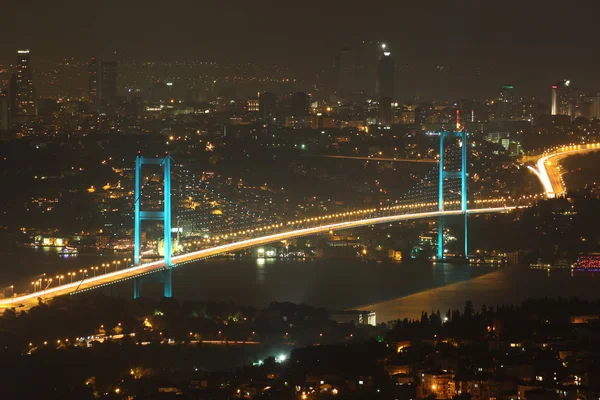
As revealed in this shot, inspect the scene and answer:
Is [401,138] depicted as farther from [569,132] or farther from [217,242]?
[217,242]

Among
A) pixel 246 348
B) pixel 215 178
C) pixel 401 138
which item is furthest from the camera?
pixel 401 138

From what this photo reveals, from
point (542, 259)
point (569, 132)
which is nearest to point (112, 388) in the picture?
point (542, 259)

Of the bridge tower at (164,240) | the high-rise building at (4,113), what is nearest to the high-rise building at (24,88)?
the high-rise building at (4,113)

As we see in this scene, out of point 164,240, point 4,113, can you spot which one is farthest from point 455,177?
point 164,240

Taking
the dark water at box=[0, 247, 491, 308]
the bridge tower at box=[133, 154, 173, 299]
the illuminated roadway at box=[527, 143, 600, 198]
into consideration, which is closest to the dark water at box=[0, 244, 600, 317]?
the dark water at box=[0, 247, 491, 308]

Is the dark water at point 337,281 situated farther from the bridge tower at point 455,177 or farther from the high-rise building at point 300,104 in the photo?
the high-rise building at point 300,104

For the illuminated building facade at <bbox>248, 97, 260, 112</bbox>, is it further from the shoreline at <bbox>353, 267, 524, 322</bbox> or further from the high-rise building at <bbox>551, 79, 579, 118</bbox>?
the shoreline at <bbox>353, 267, 524, 322</bbox>
